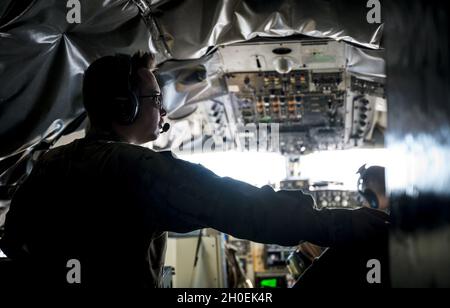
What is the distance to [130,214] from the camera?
65.6 inches

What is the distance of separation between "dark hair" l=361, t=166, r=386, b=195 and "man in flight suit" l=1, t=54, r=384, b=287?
1.61 metres

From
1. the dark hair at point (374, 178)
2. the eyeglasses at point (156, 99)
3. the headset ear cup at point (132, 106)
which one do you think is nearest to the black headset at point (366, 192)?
the dark hair at point (374, 178)

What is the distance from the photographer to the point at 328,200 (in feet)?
20.6

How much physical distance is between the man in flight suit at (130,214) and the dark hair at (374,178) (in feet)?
5.27

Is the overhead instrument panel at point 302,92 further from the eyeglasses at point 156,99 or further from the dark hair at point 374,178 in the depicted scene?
the eyeglasses at point 156,99

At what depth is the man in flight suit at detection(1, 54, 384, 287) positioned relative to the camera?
4.91ft

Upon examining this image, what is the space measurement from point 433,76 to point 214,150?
6035 mm

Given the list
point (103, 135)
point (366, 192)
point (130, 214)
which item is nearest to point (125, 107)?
point (103, 135)

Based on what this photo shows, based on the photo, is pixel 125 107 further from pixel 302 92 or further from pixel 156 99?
pixel 302 92

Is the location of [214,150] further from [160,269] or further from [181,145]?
[160,269]

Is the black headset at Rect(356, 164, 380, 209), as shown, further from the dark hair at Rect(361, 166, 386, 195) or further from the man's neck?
the man's neck

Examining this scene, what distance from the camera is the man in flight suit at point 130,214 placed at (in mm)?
1498

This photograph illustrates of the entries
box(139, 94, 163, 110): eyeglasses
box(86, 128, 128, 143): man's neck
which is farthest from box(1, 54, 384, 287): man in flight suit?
box(139, 94, 163, 110): eyeglasses

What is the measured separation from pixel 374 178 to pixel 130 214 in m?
1.89
